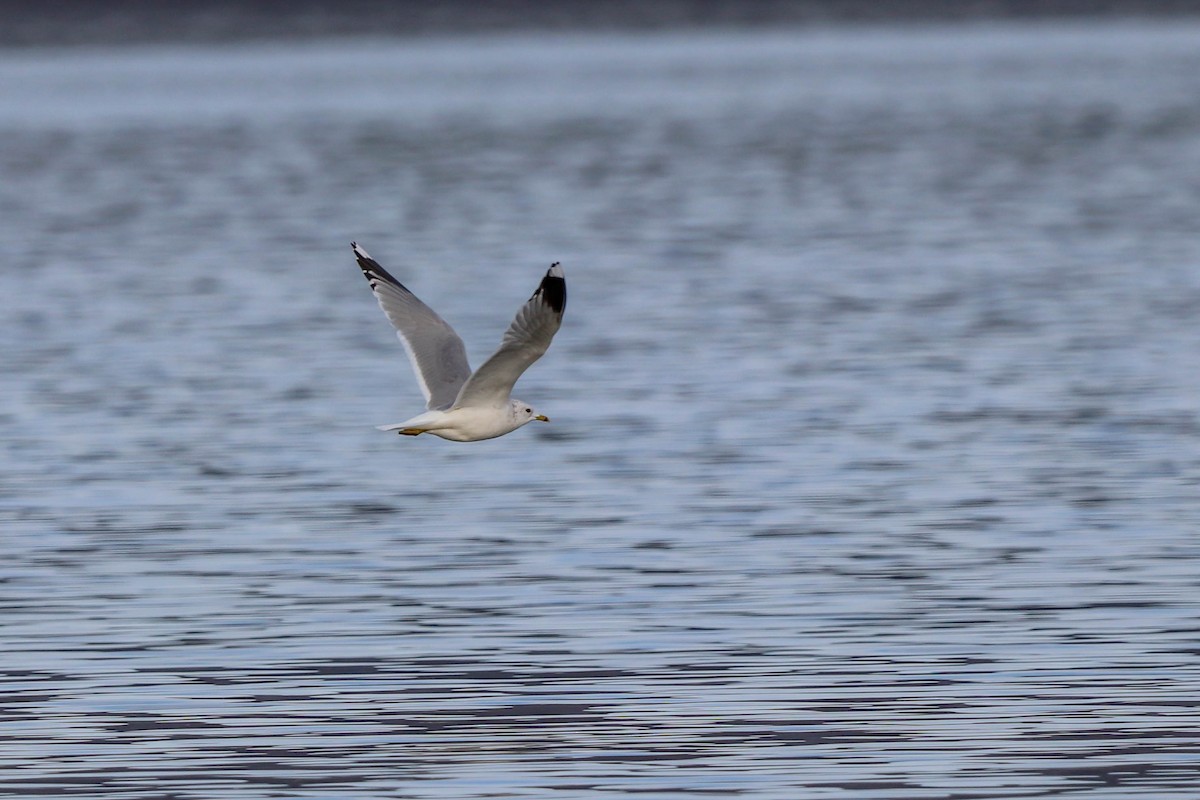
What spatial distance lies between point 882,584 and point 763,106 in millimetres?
51768

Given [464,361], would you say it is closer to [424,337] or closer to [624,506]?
[424,337]

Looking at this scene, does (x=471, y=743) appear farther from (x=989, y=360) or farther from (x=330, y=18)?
(x=330, y=18)

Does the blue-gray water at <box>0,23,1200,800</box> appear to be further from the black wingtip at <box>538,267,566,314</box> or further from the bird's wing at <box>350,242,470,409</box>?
the black wingtip at <box>538,267,566,314</box>

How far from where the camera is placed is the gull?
12516 millimetres

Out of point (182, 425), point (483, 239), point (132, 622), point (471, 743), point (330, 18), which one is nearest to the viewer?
point (471, 743)

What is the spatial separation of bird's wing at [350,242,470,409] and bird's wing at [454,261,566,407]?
45cm

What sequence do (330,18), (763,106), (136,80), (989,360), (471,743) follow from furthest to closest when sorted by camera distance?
(330,18) → (136,80) → (763,106) → (989,360) → (471,743)

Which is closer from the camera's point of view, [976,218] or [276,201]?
[976,218]

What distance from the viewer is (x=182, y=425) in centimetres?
2038

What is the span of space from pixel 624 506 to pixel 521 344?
3.87m

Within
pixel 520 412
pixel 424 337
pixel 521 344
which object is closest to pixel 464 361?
pixel 424 337

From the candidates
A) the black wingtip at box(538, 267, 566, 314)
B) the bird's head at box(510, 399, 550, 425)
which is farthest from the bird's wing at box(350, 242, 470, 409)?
the black wingtip at box(538, 267, 566, 314)

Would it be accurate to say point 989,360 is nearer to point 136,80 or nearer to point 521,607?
point 521,607

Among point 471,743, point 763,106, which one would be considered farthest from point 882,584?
point 763,106
